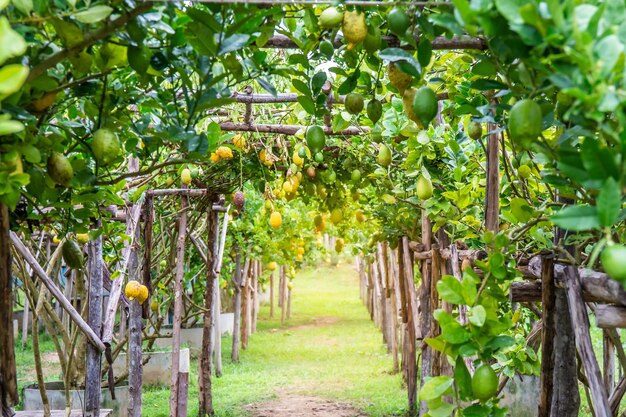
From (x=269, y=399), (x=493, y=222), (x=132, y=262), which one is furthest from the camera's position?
(x=269, y=399)

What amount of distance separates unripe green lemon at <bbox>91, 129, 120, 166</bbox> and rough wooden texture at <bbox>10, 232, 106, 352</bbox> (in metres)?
1.12

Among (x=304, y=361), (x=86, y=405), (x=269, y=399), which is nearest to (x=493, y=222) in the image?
(x=86, y=405)

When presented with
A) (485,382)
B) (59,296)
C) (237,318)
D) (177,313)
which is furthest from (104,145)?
(237,318)

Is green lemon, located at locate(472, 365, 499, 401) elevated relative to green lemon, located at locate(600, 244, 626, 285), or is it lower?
lower

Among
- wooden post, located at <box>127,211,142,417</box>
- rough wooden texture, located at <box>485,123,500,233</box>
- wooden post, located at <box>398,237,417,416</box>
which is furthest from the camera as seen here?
wooden post, located at <box>398,237,417,416</box>

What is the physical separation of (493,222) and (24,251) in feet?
5.55

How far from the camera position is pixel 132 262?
515 centimetres

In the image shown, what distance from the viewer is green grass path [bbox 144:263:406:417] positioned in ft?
23.4

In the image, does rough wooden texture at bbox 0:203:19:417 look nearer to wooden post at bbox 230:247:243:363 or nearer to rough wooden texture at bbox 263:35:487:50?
rough wooden texture at bbox 263:35:487:50

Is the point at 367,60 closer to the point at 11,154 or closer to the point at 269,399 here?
the point at 11,154

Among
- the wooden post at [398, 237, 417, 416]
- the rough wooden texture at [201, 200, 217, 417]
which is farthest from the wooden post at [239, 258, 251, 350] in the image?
the wooden post at [398, 237, 417, 416]

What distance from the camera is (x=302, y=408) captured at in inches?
273

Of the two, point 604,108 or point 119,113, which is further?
point 119,113

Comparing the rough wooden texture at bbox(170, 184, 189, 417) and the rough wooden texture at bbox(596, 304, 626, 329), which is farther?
the rough wooden texture at bbox(170, 184, 189, 417)
